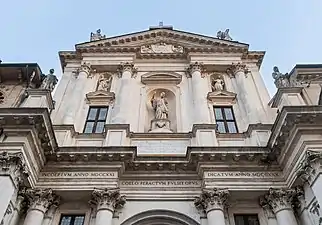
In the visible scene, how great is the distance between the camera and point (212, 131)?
17.2 metres

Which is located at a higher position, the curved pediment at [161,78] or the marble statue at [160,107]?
the curved pediment at [161,78]

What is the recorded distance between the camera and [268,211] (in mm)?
14586

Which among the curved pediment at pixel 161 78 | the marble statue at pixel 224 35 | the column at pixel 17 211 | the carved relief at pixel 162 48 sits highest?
the marble statue at pixel 224 35

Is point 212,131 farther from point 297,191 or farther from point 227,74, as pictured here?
point 227,74

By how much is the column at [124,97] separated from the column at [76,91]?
1.93 meters

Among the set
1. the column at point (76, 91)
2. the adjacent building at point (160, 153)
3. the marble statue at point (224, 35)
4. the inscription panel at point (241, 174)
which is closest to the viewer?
the adjacent building at point (160, 153)

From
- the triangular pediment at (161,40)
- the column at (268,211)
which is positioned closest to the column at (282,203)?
the column at (268,211)

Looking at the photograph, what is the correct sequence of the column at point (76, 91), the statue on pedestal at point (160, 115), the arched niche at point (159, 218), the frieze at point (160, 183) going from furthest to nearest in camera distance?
1. the column at point (76, 91)
2. the statue on pedestal at point (160, 115)
3. the frieze at point (160, 183)
4. the arched niche at point (159, 218)

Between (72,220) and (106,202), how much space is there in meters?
1.74

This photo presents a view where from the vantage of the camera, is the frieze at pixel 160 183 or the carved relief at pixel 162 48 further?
the carved relief at pixel 162 48

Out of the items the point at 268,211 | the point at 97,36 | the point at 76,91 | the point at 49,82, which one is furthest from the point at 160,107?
the point at 97,36

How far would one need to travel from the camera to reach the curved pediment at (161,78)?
2169 centimetres

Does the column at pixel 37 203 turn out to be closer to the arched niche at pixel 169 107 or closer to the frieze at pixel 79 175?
the frieze at pixel 79 175

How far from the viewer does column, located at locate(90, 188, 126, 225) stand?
13.8 metres
